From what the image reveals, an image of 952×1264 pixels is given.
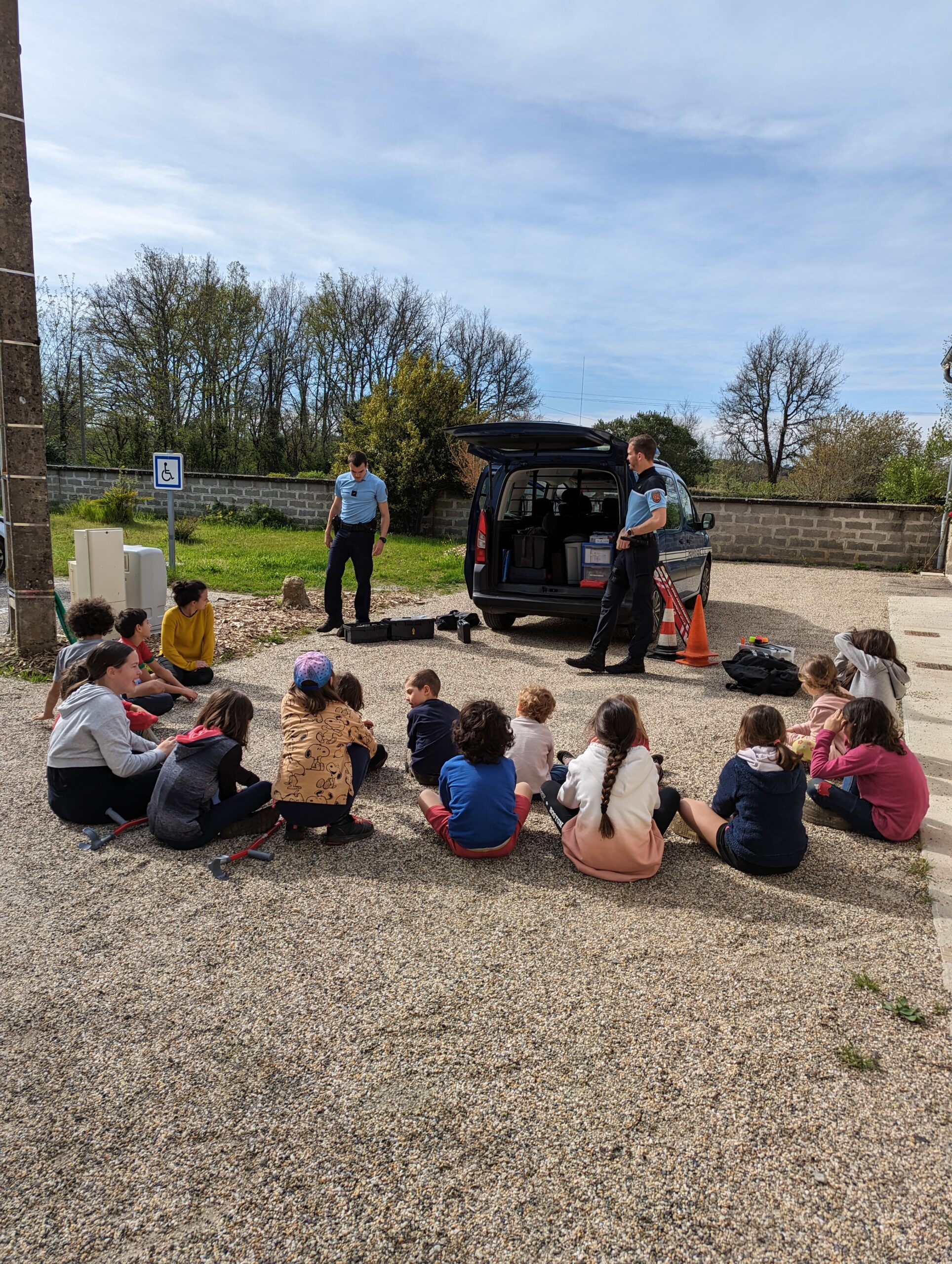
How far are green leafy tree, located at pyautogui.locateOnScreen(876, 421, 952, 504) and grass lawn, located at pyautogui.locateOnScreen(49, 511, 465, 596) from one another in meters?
10.1

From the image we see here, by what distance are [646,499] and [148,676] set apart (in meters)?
4.21

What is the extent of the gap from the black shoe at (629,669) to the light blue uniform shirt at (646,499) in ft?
3.86

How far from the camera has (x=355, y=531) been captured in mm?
8641

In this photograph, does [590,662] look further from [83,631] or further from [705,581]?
[83,631]

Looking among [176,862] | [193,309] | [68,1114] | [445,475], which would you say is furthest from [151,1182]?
[193,309]

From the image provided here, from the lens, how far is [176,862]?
373cm

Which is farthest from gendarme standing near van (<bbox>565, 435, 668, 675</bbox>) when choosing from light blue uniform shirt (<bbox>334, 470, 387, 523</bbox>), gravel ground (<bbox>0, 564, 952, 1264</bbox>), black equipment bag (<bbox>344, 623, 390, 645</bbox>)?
gravel ground (<bbox>0, 564, 952, 1264</bbox>)

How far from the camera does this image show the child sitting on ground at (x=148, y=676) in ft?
17.9

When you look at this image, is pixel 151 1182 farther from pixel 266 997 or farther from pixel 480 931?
pixel 480 931

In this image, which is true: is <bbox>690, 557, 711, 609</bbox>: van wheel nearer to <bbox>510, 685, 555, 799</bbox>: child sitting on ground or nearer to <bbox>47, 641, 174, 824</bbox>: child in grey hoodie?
<bbox>510, 685, 555, 799</bbox>: child sitting on ground

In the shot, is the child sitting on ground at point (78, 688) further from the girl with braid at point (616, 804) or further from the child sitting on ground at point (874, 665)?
the child sitting on ground at point (874, 665)

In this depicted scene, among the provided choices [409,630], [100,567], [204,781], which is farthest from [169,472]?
[204,781]

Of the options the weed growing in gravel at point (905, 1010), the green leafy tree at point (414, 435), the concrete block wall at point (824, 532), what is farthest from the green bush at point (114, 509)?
the weed growing in gravel at point (905, 1010)

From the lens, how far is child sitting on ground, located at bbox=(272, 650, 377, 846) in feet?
12.6
